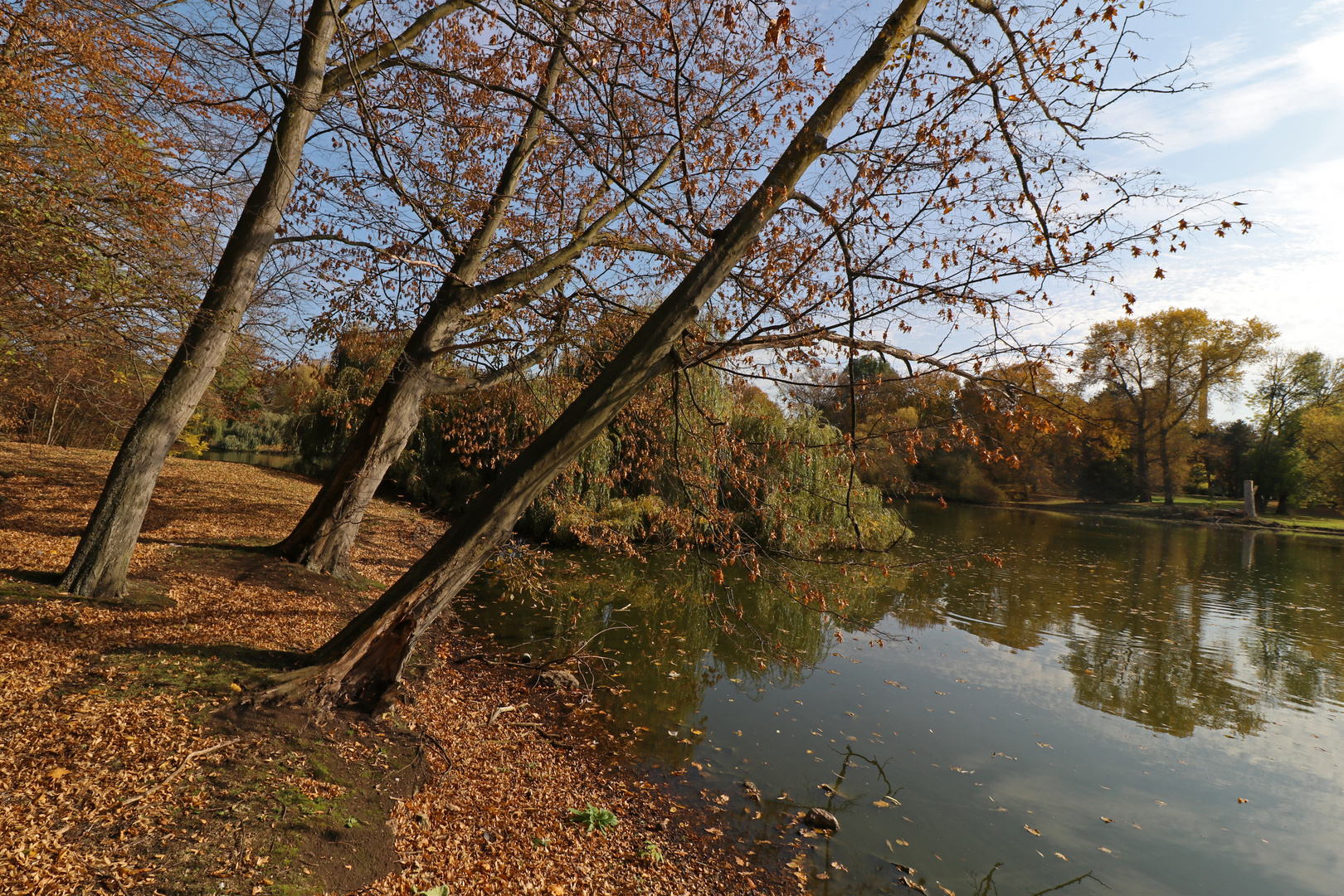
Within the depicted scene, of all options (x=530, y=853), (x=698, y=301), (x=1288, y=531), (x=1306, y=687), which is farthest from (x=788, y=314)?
(x=1288, y=531)

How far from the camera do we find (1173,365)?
3478 centimetres

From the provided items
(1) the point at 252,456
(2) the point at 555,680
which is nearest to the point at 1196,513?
(2) the point at 555,680

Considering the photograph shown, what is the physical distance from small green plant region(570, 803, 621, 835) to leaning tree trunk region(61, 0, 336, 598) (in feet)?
12.8

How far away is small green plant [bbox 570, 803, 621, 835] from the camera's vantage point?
4.00m

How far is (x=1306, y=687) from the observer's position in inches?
325

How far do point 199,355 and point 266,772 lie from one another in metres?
3.35

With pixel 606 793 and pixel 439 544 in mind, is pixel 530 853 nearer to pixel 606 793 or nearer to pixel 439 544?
pixel 606 793

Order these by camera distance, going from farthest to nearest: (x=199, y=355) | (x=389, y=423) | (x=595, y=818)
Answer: (x=389, y=423)
(x=199, y=355)
(x=595, y=818)

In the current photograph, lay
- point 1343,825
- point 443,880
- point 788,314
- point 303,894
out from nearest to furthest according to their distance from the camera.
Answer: point 303,894
point 443,880
point 788,314
point 1343,825

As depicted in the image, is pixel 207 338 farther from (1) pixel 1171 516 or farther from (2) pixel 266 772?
(1) pixel 1171 516

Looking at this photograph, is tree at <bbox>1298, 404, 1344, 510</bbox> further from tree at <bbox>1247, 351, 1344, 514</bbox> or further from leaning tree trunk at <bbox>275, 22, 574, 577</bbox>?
leaning tree trunk at <bbox>275, 22, 574, 577</bbox>

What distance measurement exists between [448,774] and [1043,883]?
389 centimetres

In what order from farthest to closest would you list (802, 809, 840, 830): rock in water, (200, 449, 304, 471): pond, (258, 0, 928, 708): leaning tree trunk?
(200, 449, 304, 471): pond < (802, 809, 840, 830): rock in water < (258, 0, 928, 708): leaning tree trunk

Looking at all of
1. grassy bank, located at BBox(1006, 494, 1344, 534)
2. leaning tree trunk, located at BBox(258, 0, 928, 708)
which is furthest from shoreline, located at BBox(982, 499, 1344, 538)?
leaning tree trunk, located at BBox(258, 0, 928, 708)
